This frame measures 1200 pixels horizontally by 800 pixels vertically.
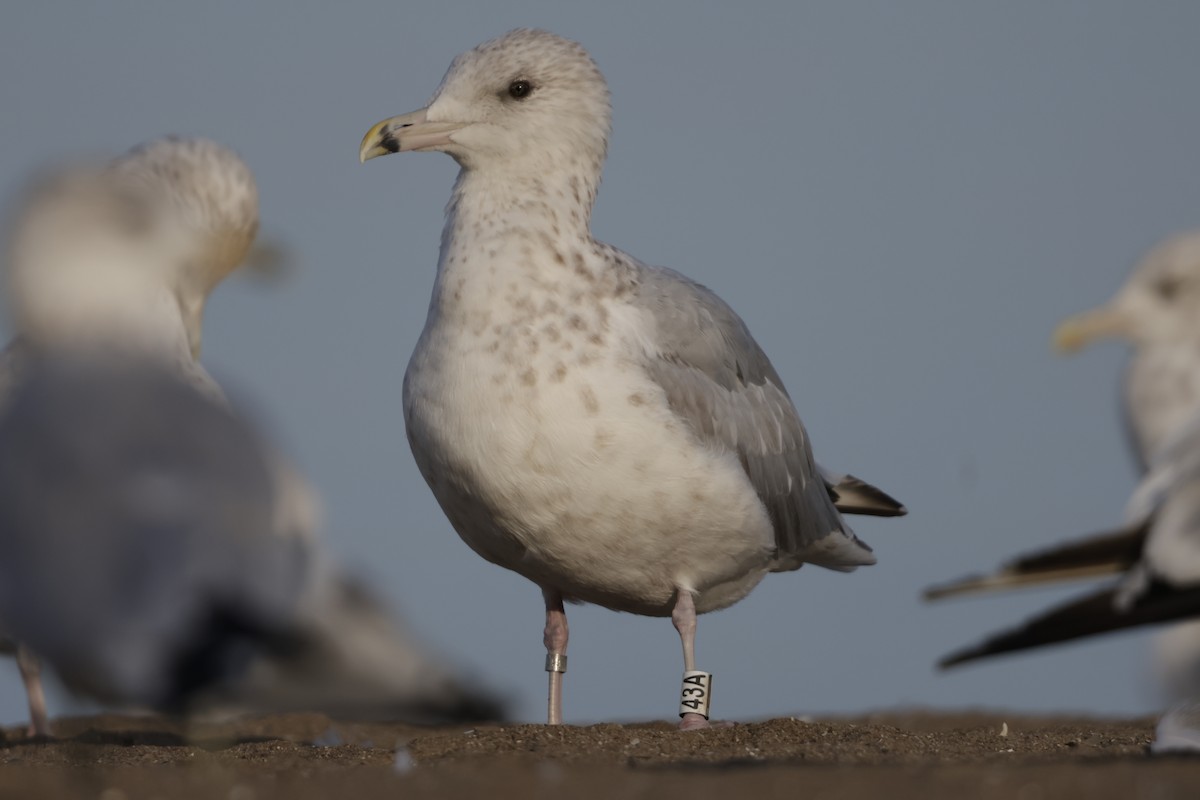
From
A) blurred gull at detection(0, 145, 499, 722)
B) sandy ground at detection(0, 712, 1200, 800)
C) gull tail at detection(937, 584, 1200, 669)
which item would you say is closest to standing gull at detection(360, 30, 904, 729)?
sandy ground at detection(0, 712, 1200, 800)

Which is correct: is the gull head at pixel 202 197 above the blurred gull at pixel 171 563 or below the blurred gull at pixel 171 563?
above

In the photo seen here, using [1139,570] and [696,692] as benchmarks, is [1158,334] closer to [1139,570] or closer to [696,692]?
[696,692]

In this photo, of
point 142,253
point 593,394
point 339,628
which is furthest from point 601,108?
point 339,628

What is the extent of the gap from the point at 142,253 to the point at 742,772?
8.04ft

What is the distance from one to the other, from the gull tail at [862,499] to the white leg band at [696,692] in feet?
6.55

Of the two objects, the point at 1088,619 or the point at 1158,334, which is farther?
the point at 1158,334

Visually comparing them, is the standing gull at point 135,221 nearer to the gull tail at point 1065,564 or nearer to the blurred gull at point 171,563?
the blurred gull at point 171,563

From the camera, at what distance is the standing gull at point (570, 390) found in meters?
7.09

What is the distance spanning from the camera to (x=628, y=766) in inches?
219

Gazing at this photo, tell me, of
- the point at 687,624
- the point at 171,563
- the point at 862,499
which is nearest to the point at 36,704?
the point at 687,624

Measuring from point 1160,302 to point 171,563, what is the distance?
4853 millimetres

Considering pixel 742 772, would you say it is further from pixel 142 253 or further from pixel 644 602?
pixel 644 602

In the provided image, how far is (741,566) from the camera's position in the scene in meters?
7.85

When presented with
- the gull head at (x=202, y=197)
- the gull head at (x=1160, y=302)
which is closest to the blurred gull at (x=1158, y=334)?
the gull head at (x=1160, y=302)
